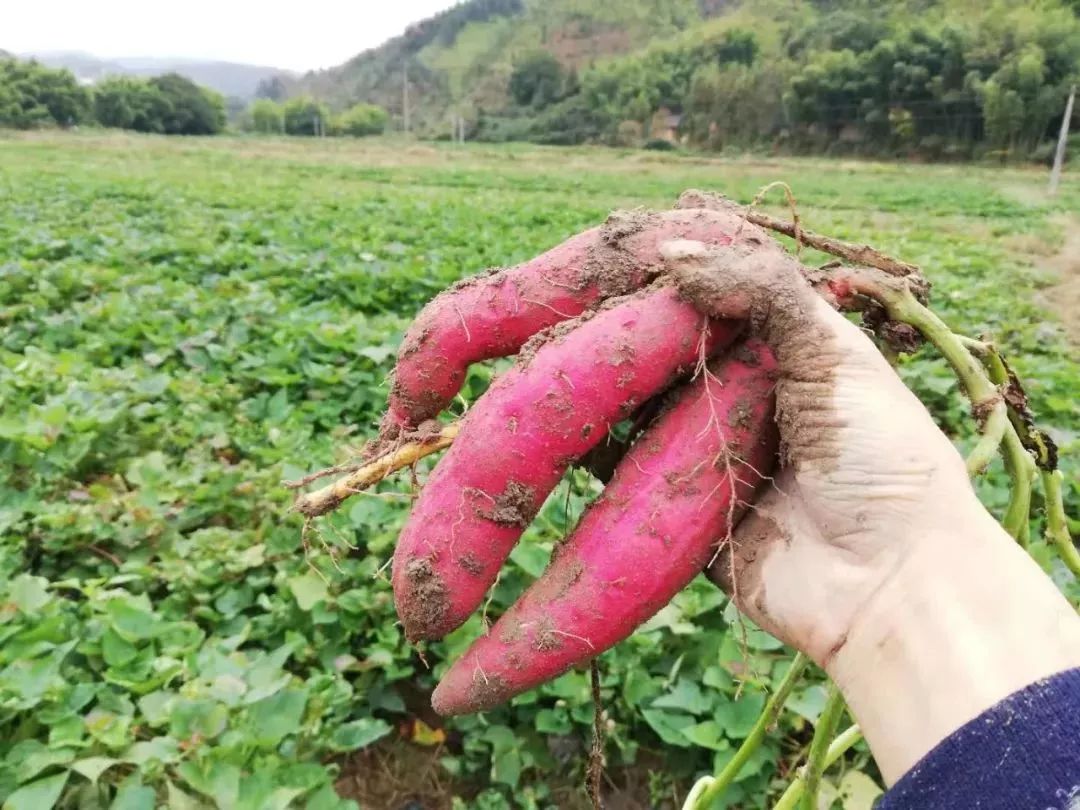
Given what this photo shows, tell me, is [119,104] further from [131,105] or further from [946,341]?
[946,341]

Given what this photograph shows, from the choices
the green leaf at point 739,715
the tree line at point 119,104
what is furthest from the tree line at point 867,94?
the green leaf at point 739,715

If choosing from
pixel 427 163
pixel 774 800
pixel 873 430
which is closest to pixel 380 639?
pixel 774 800

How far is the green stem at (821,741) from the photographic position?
4.17 feet

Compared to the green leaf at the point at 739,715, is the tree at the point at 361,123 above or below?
above

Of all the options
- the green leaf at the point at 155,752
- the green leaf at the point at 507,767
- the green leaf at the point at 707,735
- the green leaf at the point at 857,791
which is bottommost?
the green leaf at the point at 507,767

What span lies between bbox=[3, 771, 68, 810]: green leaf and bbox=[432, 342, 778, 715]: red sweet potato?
0.89 meters

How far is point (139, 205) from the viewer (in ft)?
37.2

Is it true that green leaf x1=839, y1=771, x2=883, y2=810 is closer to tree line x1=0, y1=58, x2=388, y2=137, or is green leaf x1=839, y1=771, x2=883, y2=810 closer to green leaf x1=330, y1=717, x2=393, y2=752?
green leaf x1=330, y1=717, x2=393, y2=752

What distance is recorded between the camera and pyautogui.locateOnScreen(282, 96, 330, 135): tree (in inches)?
2972

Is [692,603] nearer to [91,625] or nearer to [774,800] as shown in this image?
[774,800]

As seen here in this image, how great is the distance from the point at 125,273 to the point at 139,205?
5476mm

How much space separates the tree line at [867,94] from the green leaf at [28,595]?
50000 mm

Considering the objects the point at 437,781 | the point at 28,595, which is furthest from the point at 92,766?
the point at 437,781

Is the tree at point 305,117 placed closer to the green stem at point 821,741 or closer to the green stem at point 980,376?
the green stem at point 980,376
